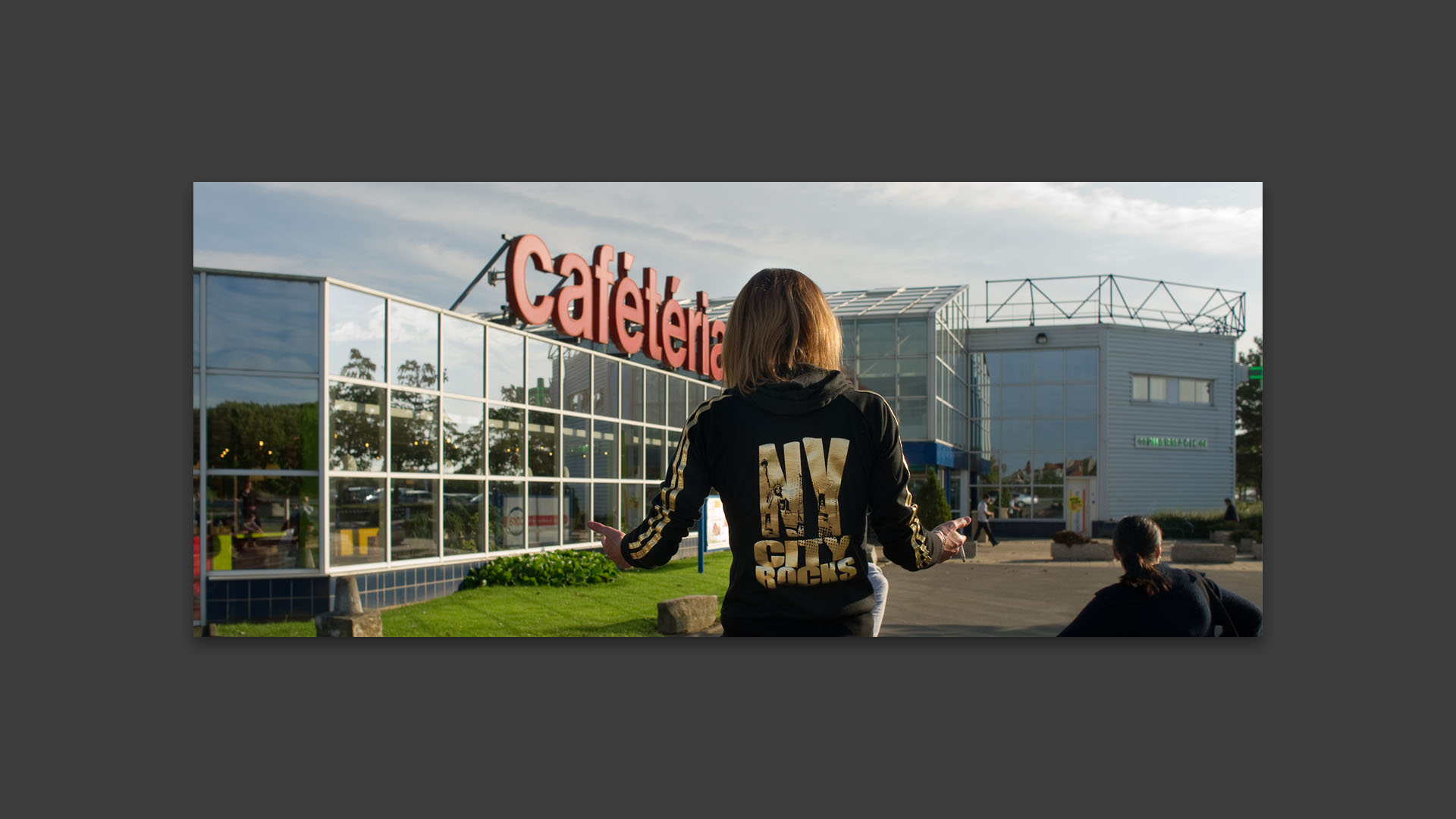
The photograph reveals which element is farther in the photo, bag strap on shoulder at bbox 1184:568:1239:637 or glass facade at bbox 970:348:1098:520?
glass facade at bbox 970:348:1098:520

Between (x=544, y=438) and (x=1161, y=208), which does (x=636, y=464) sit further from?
(x=1161, y=208)

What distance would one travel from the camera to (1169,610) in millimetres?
4148

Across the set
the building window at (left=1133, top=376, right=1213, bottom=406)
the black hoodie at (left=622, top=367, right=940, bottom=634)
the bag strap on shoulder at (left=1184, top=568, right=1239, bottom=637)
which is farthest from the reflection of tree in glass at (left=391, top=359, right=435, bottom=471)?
the building window at (left=1133, top=376, right=1213, bottom=406)

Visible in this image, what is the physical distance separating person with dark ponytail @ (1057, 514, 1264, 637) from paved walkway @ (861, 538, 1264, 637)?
29 cm

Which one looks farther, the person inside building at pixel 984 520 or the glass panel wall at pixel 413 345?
the person inside building at pixel 984 520

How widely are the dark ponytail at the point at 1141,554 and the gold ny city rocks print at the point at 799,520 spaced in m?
2.25

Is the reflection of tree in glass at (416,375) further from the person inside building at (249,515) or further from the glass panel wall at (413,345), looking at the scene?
the person inside building at (249,515)

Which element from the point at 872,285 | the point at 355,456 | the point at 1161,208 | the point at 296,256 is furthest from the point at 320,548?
the point at 1161,208

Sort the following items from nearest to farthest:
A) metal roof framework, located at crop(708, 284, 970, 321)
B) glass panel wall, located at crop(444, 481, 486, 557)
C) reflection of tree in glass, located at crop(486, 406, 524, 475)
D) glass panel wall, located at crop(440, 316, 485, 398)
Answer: glass panel wall, located at crop(444, 481, 486, 557) → glass panel wall, located at crop(440, 316, 485, 398) → reflection of tree in glass, located at crop(486, 406, 524, 475) → metal roof framework, located at crop(708, 284, 970, 321)

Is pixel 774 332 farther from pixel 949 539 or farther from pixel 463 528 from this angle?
pixel 463 528

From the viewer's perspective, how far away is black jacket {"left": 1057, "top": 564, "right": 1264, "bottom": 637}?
4.03 meters

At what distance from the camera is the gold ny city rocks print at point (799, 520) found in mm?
2158

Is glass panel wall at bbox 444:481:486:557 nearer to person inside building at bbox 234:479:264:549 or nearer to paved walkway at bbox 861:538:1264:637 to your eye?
person inside building at bbox 234:479:264:549

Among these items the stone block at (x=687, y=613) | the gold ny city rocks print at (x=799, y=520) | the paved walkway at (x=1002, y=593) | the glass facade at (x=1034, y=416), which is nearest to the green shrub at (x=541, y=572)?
the paved walkway at (x=1002, y=593)
